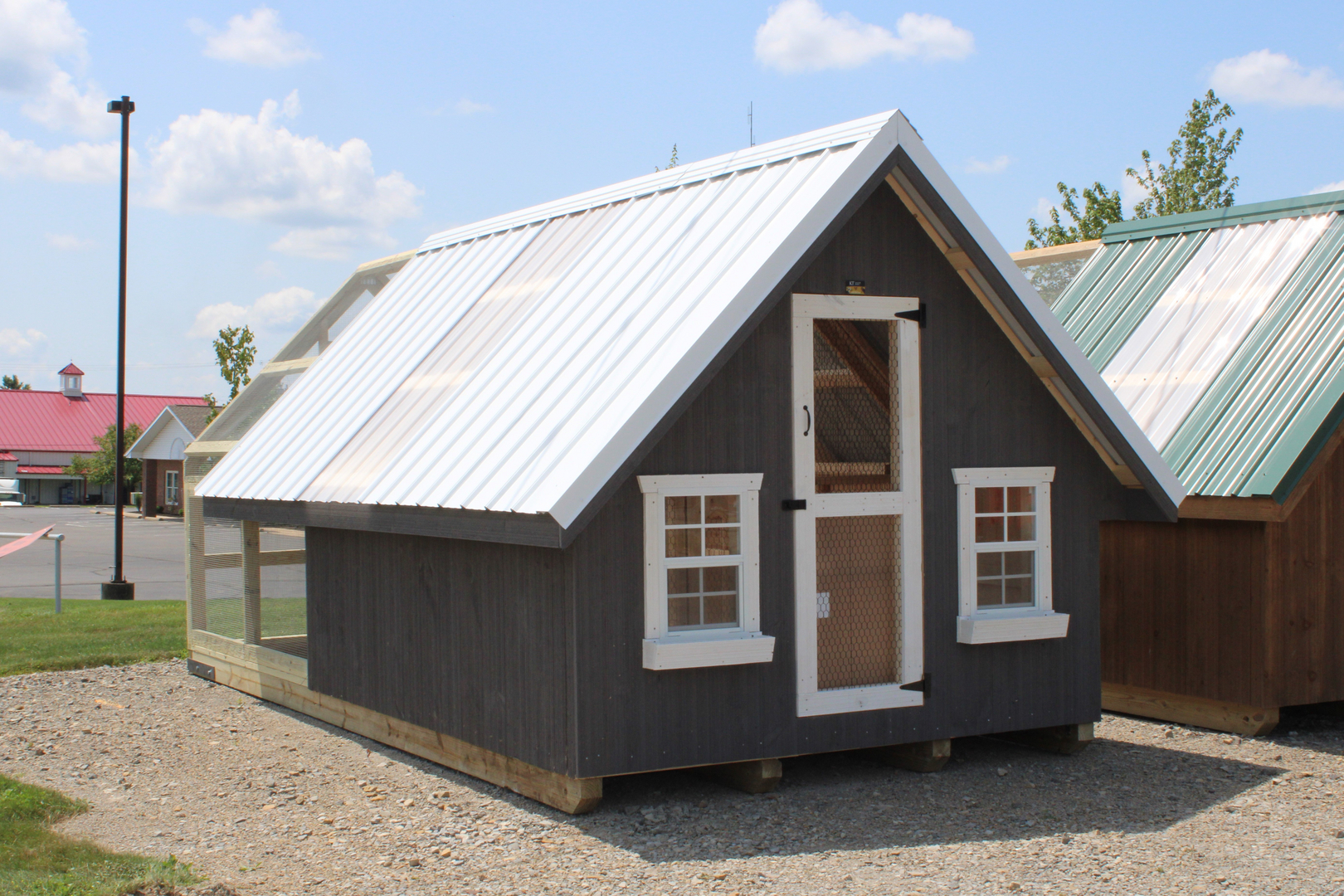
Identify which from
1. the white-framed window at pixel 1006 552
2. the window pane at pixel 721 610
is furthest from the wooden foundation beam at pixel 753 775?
the white-framed window at pixel 1006 552

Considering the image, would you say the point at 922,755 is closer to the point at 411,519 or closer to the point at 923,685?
the point at 923,685

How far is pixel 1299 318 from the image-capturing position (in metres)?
11.0

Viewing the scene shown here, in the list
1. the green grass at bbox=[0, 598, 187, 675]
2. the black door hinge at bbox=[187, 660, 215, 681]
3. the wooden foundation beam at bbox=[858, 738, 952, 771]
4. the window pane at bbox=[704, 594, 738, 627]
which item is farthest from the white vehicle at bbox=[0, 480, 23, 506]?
the window pane at bbox=[704, 594, 738, 627]

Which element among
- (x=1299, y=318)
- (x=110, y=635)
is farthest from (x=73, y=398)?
(x=1299, y=318)

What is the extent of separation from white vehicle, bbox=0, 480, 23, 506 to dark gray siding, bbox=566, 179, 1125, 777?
63904mm

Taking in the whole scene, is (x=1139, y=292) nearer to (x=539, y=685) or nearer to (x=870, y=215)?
(x=870, y=215)

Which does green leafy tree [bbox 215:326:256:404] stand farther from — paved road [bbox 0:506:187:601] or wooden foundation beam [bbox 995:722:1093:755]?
wooden foundation beam [bbox 995:722:1093:755]

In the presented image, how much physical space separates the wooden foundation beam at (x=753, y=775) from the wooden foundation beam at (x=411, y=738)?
0.89 m

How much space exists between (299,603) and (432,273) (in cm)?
327

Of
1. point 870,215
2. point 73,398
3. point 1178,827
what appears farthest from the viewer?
point 73,398

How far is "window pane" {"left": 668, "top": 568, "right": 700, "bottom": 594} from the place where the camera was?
784 cm

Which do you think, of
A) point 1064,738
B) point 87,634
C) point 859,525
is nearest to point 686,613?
point 859,525

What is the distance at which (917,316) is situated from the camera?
8.48m

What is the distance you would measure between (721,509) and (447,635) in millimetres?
2063
